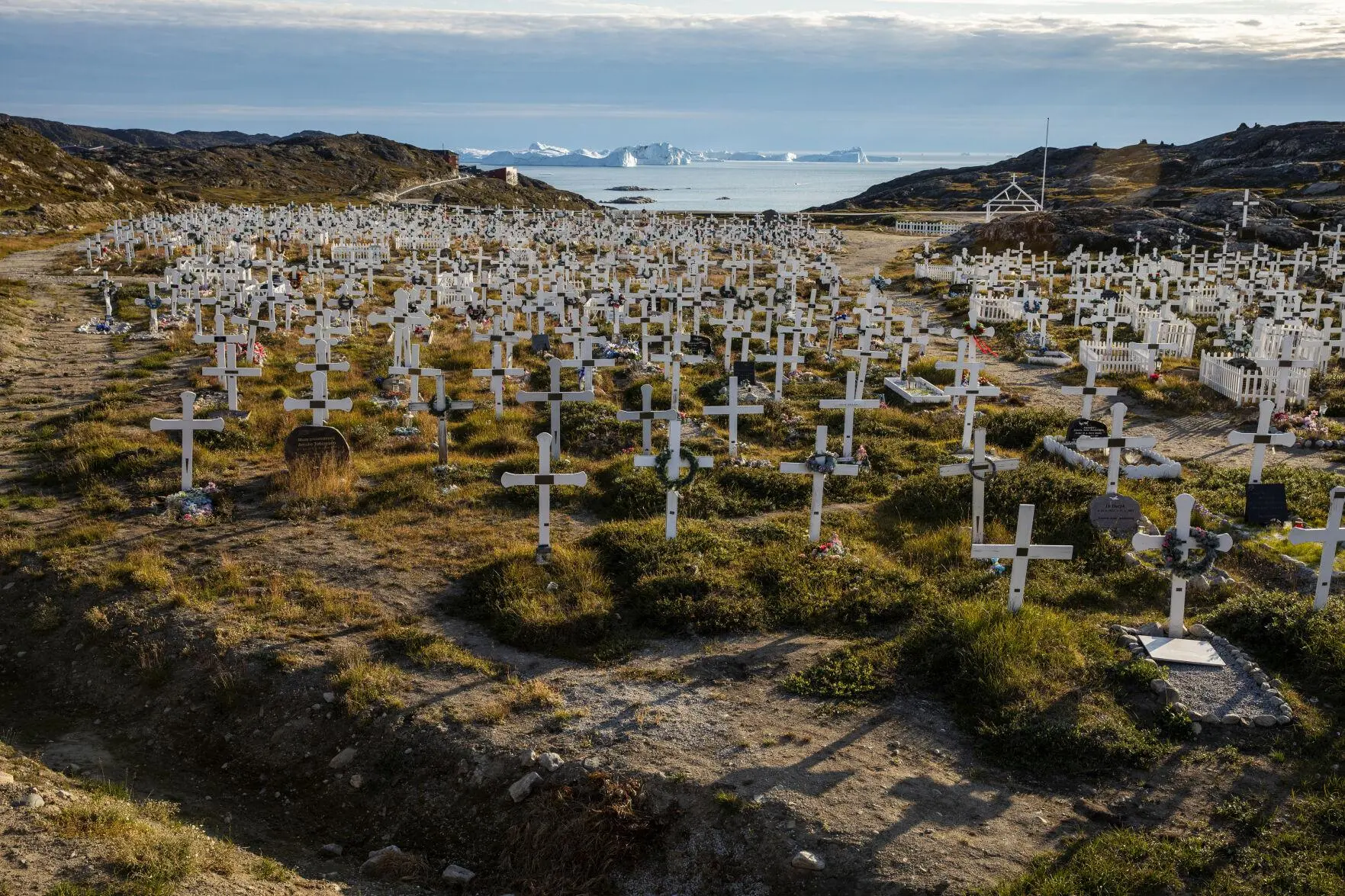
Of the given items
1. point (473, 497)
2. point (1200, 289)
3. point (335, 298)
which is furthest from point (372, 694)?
point (1200, 289)

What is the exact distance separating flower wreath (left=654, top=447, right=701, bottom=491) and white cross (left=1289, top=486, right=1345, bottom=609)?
6.47 meters

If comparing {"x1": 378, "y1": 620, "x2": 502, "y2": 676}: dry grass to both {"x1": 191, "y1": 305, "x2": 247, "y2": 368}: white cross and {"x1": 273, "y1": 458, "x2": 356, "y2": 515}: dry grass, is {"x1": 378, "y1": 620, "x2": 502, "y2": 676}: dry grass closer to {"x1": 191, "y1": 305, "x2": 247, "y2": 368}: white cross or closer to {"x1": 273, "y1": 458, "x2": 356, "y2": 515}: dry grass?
{"x1": 273, "y1": 458, "x2": 356, "y2": 515}: dry grass

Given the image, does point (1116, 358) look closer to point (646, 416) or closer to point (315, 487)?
point (646, 416)

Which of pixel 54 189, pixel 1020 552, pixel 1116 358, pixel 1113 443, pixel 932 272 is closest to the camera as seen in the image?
pixel 1020 552

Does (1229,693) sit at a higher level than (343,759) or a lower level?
higher

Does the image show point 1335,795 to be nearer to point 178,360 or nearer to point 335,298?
point 178,360

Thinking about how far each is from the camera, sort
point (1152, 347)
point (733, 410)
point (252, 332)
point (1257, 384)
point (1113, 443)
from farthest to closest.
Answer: point (1152, 347) → point (252, 332) → point (1257, 384) → point (733, 410) → point (1113, 443)

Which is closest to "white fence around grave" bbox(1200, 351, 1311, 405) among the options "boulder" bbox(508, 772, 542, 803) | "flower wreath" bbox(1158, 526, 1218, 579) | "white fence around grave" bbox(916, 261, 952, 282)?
"flower wreath" bbox(1158, 526, 1218, 579)

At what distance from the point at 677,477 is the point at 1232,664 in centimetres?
616

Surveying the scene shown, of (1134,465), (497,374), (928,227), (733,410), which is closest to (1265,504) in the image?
(1134,465)

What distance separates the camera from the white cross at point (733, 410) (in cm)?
1552

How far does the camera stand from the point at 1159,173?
11119 cm

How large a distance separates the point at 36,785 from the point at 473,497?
23.6 feet

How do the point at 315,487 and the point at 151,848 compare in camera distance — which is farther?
the point at 315,487
